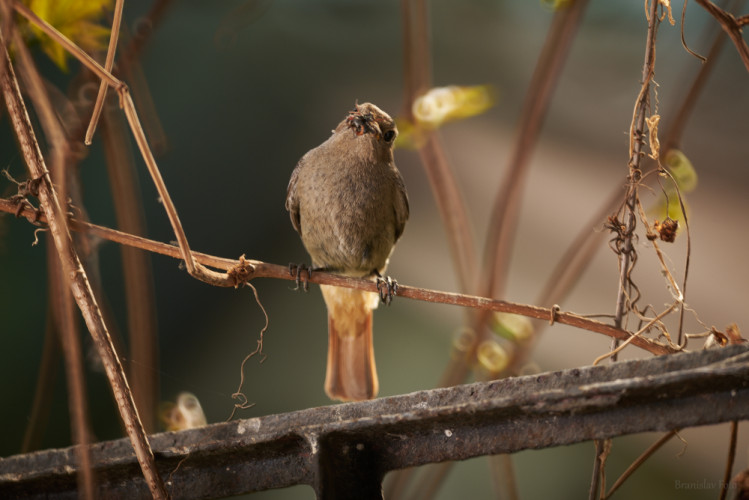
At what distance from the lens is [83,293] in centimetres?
114

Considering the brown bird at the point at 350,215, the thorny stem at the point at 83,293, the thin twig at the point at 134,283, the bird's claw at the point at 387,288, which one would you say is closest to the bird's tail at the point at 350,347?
the brown bird at the point at 350,215

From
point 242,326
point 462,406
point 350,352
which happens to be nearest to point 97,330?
point 462,406

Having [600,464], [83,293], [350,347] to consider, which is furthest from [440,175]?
[83,293]

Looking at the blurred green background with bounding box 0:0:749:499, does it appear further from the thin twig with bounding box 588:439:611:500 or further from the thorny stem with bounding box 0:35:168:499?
the thorny stem with bounding box 0:35:168:499

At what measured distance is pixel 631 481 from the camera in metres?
2.83

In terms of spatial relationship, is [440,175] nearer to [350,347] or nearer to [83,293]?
[350,347]

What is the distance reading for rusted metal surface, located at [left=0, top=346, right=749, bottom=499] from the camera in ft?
3.45

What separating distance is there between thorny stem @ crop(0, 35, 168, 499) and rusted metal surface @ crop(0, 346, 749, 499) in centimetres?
13

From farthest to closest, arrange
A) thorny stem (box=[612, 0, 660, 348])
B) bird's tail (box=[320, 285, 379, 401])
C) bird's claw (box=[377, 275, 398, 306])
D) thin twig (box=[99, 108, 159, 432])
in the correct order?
bird's tail (box=[320, 285, 379, 401]), bird's claw (box=[377, 275, 398, 306]), thin twig (box=[99, 108, 159, 432]), thorny stem (box=[612, 0, 660, 348])

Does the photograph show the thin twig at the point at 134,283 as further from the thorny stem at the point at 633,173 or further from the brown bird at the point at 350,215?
the thorny stem at the point at 633,173

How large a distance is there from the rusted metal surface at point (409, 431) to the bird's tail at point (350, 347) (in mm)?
1190

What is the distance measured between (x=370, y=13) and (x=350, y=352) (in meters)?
1.52

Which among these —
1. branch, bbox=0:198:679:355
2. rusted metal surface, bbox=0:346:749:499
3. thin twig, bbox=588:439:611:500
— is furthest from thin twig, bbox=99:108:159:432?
thin twig, bbox=588:439:611:500

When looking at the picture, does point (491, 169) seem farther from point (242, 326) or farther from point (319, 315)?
point (242, 326)
